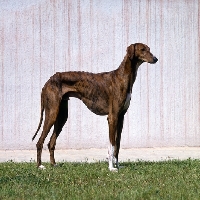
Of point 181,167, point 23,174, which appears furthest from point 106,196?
point 181,167

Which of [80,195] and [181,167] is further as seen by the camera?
[181,167]

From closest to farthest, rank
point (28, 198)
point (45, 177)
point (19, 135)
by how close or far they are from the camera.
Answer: point (28, 198) → point (45, 177) → point (19, 135)

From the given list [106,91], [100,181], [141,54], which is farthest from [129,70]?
[100,181]

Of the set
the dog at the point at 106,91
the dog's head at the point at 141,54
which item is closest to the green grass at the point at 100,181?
the dog at the point at 106,91

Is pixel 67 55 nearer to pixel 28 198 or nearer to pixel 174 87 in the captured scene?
pixel 174 87

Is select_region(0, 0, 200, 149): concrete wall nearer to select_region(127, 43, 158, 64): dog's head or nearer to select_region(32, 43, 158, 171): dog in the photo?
select_region(32, 43, 158, 171): dog

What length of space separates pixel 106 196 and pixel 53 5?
693 cm

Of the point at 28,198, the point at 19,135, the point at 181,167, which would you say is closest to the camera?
the point at 28,198

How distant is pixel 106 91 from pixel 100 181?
5.74 feet

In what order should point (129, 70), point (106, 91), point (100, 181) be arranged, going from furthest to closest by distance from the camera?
point (106, 91) < point (129, 70) < point (100, 181)

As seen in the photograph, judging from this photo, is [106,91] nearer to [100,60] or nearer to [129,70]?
[129,70]

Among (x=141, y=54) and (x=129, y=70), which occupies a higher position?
(x=141, y=54)

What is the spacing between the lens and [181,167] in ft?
25.7

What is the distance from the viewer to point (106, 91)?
798 centimetres
